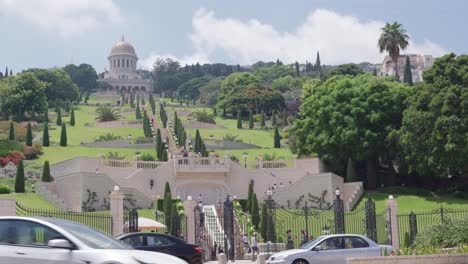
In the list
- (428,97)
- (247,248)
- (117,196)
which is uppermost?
(428,97)

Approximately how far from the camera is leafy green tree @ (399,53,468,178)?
1896 inches

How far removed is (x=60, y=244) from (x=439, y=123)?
4063 centimetres

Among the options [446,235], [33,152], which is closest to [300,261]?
[446,235]

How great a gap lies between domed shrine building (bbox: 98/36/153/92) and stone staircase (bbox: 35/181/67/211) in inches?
5527

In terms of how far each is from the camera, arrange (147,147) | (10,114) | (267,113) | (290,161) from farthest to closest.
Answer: (267,113), (10,114), (147,147), (290,161)

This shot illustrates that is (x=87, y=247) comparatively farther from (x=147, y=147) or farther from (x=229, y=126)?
(x=229, y=126)

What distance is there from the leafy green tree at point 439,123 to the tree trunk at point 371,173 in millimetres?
3716

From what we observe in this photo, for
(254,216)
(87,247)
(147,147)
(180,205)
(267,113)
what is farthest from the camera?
(267,113)

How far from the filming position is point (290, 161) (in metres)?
60.8

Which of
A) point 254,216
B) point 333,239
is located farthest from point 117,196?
point 254,216

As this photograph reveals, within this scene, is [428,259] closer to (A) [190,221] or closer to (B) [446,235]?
(B) [446,235]

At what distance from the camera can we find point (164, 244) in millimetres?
20781

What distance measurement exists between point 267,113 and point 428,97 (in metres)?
59.3

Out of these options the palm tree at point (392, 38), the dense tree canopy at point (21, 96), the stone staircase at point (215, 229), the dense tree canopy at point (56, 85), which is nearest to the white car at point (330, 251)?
the stone staircase at point (215, 229)
